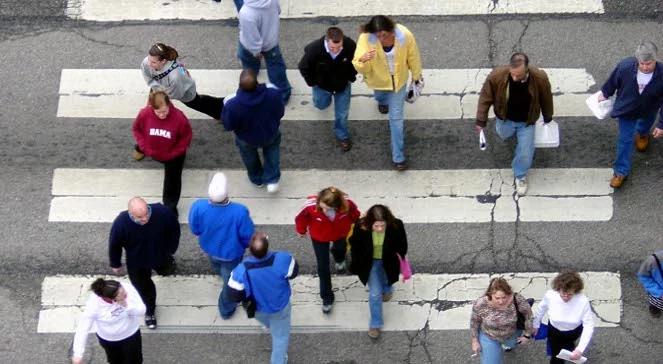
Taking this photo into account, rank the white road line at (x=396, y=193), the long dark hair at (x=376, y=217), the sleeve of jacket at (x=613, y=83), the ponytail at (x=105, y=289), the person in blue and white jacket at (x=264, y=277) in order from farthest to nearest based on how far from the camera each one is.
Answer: the white road line at (x=396, y=193)
the sleeve of jacket at (x=613, y=83)
the long dark hair at (x=376, y=217)
the person in blue and white jacket at (x=264, y=277)
the ponytail at (x=105, y=289)

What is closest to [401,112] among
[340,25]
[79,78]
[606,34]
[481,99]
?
[481,99]

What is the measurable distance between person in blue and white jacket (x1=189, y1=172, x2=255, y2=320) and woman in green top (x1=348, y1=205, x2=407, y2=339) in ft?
3.09

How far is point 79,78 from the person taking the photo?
11.6 metres

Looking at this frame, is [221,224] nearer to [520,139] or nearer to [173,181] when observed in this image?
[173,181]

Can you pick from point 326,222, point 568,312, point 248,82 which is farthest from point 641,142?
point 248,82

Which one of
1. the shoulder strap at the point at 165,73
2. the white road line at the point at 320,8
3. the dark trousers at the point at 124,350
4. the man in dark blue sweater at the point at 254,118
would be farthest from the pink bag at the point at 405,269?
the white road line at the point at 320,8

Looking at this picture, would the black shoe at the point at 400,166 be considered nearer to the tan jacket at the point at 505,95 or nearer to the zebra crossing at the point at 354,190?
the zebra crossing at the point at 354,190

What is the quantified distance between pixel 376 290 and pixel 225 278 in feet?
4.47

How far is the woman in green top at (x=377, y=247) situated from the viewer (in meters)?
8.73

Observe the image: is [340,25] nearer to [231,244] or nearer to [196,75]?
[196,75]

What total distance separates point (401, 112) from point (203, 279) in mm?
2513

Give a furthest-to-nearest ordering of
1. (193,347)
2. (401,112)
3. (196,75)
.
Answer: (196,75)
(401,112)
(193,347)

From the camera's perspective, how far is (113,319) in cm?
859

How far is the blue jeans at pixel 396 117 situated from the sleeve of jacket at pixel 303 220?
178 centimetres
